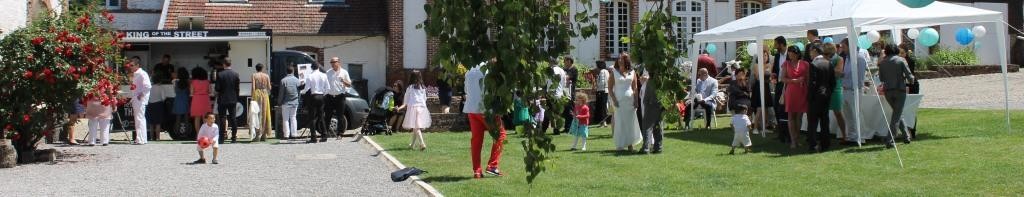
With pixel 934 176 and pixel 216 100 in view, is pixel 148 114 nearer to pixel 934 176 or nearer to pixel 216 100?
pixel 216 100

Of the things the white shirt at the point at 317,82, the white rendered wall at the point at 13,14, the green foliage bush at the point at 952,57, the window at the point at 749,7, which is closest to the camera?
the white rendered wall at the point at 13,14

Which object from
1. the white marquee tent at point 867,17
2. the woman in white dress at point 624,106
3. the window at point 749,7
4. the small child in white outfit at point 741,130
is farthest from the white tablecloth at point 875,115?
the window at point 749,7

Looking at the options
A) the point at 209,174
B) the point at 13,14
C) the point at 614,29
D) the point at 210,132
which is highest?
the point at 614,29

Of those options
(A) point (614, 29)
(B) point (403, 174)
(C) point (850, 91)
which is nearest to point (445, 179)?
(B) point (403, 174)

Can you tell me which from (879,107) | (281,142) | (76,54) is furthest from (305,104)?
(879,107)

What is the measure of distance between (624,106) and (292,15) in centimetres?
2492

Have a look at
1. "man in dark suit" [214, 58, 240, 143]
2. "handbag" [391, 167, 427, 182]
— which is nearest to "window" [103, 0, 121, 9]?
"man in dark suit" [214, 58, 240, 143]

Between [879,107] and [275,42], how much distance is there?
1005 inches

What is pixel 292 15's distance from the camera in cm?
3966

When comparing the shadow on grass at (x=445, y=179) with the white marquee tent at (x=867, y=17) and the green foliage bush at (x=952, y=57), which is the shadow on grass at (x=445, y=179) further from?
the green foliage bush at (x=952, y=57)

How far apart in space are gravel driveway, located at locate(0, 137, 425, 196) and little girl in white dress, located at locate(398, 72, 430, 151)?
701 mm

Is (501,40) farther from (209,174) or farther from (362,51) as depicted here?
(362,51)

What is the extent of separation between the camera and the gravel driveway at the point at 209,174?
1286 cm

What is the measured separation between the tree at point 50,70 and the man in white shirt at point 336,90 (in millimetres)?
4391
